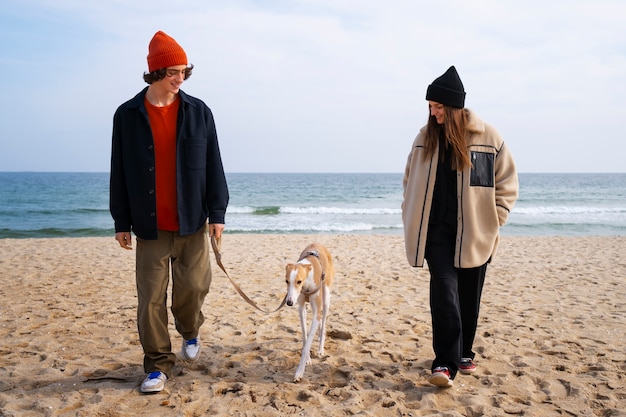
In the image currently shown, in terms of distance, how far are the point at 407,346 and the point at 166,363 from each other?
6.69 ft

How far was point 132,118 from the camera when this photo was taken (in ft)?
10.5

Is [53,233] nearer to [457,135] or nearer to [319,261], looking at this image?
[319,261]

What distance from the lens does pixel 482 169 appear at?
10.5 ft

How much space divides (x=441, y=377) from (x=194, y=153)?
2.17m

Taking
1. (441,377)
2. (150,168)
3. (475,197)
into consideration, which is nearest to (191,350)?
(150,168)

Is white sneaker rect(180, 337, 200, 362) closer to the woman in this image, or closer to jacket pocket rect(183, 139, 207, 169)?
jacket pocket rect(183, 139, 207, 169)

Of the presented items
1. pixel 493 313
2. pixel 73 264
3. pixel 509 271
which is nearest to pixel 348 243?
pixel 509 271

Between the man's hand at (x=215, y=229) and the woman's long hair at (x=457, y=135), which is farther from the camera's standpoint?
the man's hand at (x=215, y=229)

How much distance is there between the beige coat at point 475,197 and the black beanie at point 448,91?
18cm

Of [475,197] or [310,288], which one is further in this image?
[310,288]

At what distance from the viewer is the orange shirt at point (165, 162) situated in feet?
10.6

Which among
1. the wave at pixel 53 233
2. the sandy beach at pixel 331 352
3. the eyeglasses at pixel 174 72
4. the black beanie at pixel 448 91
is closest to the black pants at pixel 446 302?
the sandy beach at pixel 331 352

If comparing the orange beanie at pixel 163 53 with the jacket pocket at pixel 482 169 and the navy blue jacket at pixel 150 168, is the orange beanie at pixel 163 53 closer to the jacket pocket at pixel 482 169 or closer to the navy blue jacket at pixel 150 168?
the navy blue jacket at pixel 150 168

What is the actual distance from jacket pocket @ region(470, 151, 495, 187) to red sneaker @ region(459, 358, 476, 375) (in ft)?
4.37
